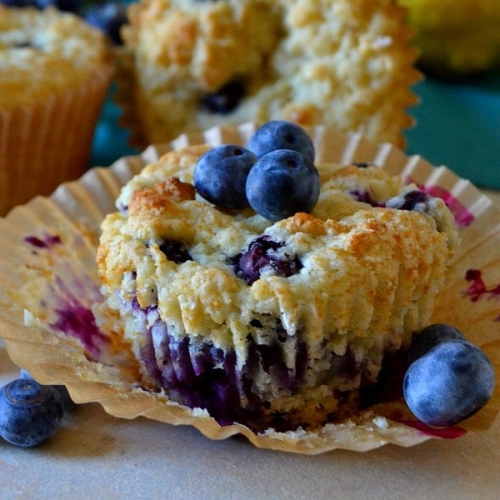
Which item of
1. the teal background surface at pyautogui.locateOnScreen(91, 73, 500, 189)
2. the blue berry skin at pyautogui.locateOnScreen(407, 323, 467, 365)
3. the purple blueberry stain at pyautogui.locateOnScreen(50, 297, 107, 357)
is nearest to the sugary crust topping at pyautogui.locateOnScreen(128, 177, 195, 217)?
the purple blueberry stain at pyautogui.locateOnScreen(50, 297, 107, 357)

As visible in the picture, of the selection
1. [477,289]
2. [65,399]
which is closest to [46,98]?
[65,399]

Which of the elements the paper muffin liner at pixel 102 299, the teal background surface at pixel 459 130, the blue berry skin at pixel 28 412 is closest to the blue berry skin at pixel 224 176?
the paper muffin liner at pixel 102 299

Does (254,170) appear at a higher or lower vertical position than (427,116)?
higher

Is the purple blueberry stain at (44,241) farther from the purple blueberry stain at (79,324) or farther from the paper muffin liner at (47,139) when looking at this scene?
the paper muffin liner at (47,139)

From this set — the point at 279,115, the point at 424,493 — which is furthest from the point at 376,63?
the point at 424,493

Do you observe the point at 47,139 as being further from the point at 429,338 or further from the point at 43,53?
the point at 429,338

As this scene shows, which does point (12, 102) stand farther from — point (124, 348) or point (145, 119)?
point (124, 348)

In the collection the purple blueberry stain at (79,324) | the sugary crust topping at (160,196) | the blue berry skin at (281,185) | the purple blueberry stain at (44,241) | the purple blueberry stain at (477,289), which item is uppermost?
the blue berry skin at (281,185)
